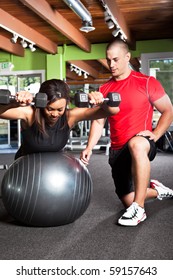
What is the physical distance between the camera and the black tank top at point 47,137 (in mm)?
2143

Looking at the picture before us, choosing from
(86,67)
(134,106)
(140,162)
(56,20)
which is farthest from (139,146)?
(86,67)

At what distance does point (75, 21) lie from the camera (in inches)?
244

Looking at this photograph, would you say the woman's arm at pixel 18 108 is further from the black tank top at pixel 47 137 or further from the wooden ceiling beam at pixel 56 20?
the wooden ceiling beam at pixel 56 20

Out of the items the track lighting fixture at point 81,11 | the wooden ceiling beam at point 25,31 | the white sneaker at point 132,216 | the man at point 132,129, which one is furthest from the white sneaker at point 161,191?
the wooden ceiling beam at point 25,31

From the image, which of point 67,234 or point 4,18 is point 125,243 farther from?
point 4,18

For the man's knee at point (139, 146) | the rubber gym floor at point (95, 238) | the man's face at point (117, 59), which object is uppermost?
the man's face at point (117, 59)

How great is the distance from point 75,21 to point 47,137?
4515mm

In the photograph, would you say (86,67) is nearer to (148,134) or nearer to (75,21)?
(75,21)

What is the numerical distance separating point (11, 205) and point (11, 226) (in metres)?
0.25

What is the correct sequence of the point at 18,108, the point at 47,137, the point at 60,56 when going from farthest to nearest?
the point at 60,56
the point at 47,137
the point at 18,108

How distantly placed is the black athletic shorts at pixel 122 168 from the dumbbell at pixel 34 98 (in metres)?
0.83

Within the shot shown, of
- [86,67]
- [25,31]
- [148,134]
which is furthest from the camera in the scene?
[86,67]

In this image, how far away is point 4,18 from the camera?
18.5 feet
